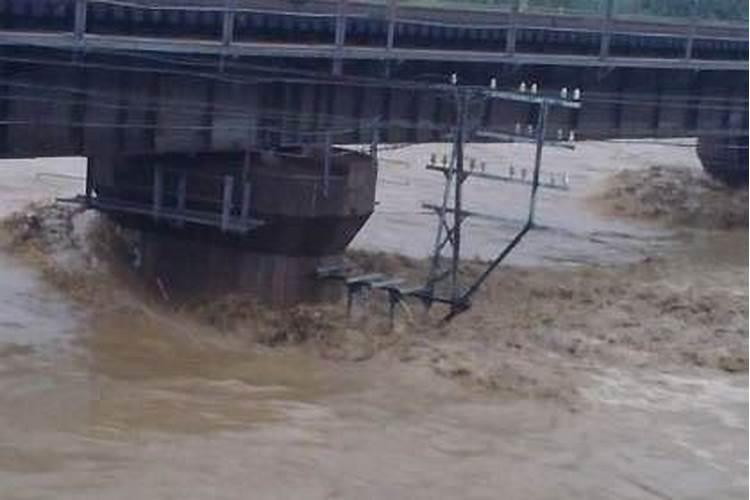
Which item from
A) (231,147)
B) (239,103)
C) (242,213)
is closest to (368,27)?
(239,103)

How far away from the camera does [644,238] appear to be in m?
39.7

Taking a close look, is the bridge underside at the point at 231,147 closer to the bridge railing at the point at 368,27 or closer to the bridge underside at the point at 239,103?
the bridge underside at the point at 239,103

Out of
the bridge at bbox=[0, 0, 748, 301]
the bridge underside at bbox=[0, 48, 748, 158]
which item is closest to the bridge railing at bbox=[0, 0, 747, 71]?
the bridge at bbox=[0, 0, 748, 301]

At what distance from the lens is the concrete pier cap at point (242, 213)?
26016 mm

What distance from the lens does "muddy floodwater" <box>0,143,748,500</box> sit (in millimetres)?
17812

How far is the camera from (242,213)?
84.0 feet

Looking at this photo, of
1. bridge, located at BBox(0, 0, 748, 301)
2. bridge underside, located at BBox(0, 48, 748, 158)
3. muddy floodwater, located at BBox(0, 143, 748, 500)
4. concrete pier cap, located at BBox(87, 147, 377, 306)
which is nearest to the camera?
muddy floodwater, located at BBox(0, 143, 748, 500)

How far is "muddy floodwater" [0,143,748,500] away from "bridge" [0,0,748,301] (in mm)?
2155

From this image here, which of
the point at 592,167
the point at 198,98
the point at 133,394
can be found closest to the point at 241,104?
the point at 198,98

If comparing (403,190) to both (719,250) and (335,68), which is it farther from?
(335,68)

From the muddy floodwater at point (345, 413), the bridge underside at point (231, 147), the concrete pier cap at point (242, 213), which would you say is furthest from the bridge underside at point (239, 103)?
the muddy floodwater at point (345, 413)

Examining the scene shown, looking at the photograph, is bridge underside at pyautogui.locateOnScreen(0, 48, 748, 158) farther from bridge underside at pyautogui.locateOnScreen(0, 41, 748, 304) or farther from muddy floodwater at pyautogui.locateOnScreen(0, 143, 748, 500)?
muddy floodwater at pyautogui.locateOnScreen(0, 143, 748, 500)

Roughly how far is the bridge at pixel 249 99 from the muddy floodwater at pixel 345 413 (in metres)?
2.16

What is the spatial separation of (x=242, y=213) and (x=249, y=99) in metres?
2.12
